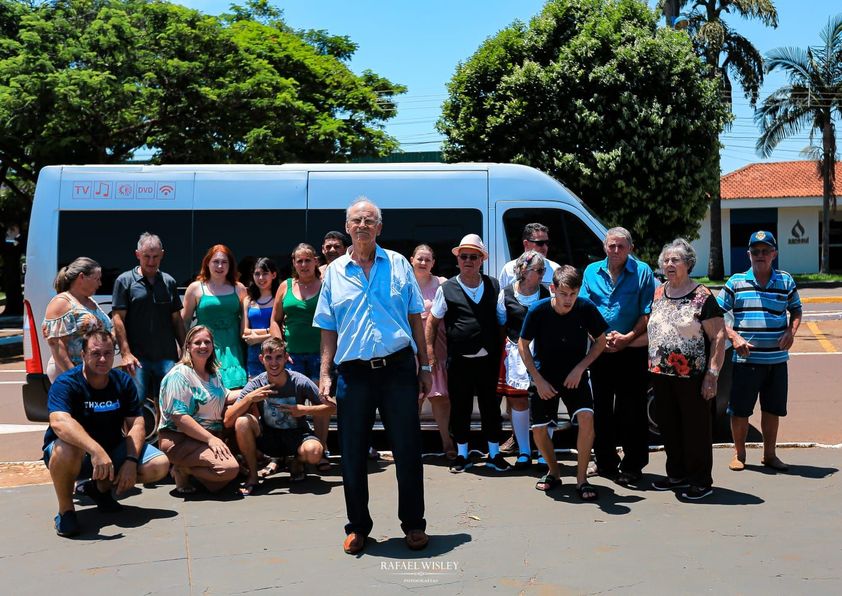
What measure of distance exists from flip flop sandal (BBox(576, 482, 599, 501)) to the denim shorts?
2863 millimetres

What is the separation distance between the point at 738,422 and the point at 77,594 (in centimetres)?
481

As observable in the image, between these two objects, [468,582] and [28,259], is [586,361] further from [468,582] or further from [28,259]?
[28,259]

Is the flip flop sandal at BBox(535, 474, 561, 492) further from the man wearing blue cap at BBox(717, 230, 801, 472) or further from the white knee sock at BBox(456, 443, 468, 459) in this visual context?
the man wearing blue cap at BBox(717, 230, 801, 472)

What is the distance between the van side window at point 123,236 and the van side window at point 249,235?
0.11 meters

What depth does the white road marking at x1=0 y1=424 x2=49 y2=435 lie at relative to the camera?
920cm

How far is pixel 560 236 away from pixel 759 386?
2120 millimetres

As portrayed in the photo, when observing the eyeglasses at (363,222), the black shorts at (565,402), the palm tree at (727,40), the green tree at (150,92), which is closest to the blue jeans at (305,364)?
the black shorts at (565,402)

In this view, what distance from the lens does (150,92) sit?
1838 centimetres

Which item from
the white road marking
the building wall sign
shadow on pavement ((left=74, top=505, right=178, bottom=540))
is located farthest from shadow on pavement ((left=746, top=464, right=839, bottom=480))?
the building wall sign

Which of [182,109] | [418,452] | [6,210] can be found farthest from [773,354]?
[6,210]

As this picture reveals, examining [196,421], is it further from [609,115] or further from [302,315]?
[609,115]

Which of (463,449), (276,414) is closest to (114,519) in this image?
(276,414)

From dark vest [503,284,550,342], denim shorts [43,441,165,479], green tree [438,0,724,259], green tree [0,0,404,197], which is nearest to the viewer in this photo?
denim shorts [43,441,165,479]

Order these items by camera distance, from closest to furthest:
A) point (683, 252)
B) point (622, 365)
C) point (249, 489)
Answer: point (683, 252) < point (249, 489) < point (622, 365)
